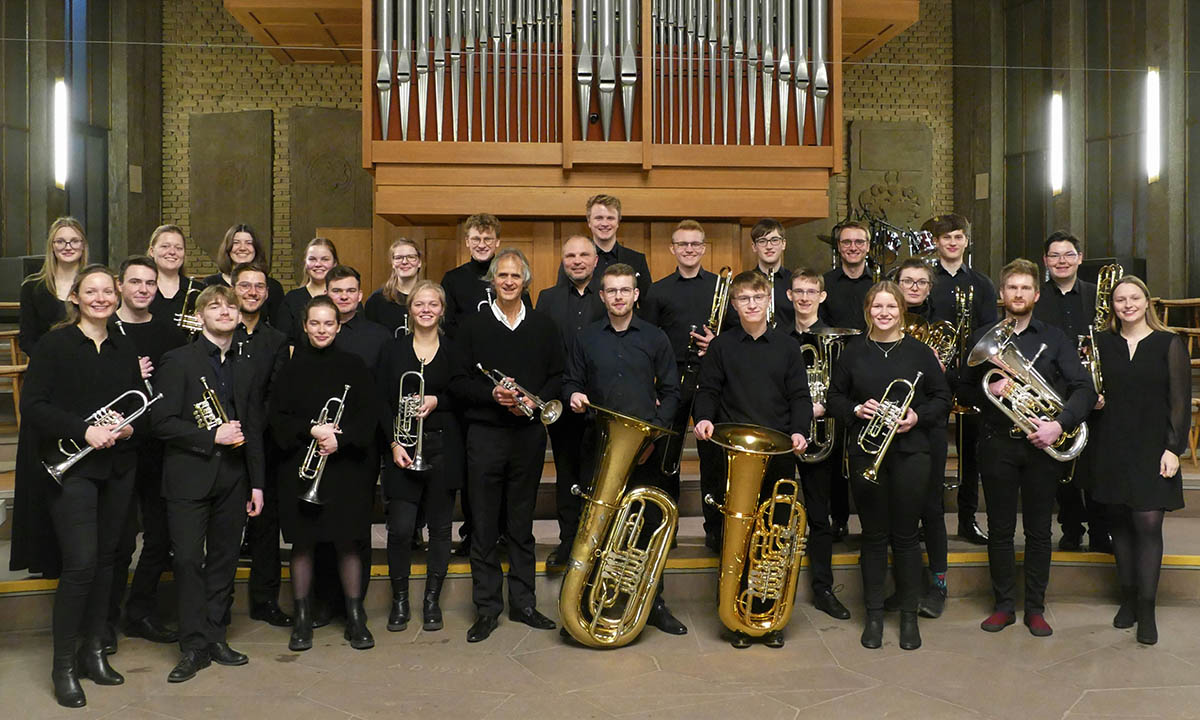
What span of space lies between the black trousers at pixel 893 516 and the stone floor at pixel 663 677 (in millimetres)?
221

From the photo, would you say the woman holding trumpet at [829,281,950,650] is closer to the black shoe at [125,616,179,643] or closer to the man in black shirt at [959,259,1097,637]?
the man in black shirt at [959,259,1097,637]

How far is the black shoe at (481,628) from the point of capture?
13.2 feet

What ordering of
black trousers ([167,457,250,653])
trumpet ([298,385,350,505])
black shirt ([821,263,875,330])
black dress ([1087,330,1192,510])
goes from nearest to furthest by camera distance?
black trousers ([167,457,250,653]) → trumpet ([298,385,350,505]) → black dress ([1087,330,1192,510]) → black shirt ([821,263,875,330])

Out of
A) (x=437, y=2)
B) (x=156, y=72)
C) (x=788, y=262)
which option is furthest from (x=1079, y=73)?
A: (x=156, y=72)

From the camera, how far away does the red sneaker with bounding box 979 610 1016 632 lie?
163 inches

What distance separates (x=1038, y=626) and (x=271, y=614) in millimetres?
3005

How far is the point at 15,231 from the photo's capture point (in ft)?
29.5

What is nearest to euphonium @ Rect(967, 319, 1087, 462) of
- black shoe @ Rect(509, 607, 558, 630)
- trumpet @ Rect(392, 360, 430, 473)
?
black shoe @ Rect(509, 607, 558, 630)

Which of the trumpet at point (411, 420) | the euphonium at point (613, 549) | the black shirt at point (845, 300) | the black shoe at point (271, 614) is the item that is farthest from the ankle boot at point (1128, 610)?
the black shoe at point (271, 614)

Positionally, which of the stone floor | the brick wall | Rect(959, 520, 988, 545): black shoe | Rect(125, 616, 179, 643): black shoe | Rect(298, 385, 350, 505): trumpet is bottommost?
the stone floor

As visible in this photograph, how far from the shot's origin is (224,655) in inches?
149

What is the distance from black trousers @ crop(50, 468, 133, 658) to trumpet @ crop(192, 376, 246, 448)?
12.4 inches

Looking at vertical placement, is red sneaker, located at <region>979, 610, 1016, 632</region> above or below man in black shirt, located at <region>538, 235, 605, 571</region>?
below

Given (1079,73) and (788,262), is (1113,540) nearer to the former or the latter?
(788,262)
